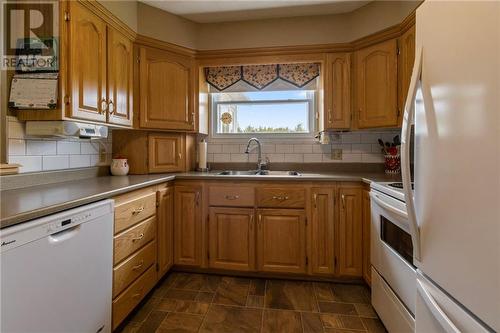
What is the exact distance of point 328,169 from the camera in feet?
8.98

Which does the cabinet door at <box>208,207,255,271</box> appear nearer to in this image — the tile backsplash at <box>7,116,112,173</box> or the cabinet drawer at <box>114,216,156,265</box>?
the cabinet drawer at <box>114,216,156,265</box>

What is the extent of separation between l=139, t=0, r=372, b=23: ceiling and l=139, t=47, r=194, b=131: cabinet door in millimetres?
406

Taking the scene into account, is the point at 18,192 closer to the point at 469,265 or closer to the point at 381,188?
the point at 469,265

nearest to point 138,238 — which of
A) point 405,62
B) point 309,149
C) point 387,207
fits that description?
point 387,207

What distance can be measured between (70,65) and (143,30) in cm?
98

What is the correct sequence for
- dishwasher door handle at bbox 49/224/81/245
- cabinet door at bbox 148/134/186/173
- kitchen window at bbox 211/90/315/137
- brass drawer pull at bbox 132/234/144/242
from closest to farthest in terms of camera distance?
1. dishwasher door handle at bbox 49/224/81/245
2. brass drawer pull at bbox 132/234/144/242
3. cabinet door at bbox 148/134/186/173
4. kitchen window at bbox 211/90/315/137

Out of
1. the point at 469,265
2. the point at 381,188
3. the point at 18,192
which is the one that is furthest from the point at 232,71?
the point at 469,265

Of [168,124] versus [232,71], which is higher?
[232,71]

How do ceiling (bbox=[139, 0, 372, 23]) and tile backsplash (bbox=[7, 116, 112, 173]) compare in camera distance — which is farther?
ceiling (bbox=[139, 0, 372, 23])

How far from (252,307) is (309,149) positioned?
162cm

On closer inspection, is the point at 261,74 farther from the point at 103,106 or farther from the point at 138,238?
the point at 138,238

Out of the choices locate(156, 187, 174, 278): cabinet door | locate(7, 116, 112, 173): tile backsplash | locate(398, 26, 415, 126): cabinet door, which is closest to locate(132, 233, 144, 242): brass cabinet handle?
locate(156, 187, 174, 278): cabinet door

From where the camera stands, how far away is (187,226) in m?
2.34

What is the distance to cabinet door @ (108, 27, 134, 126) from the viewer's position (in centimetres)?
203
